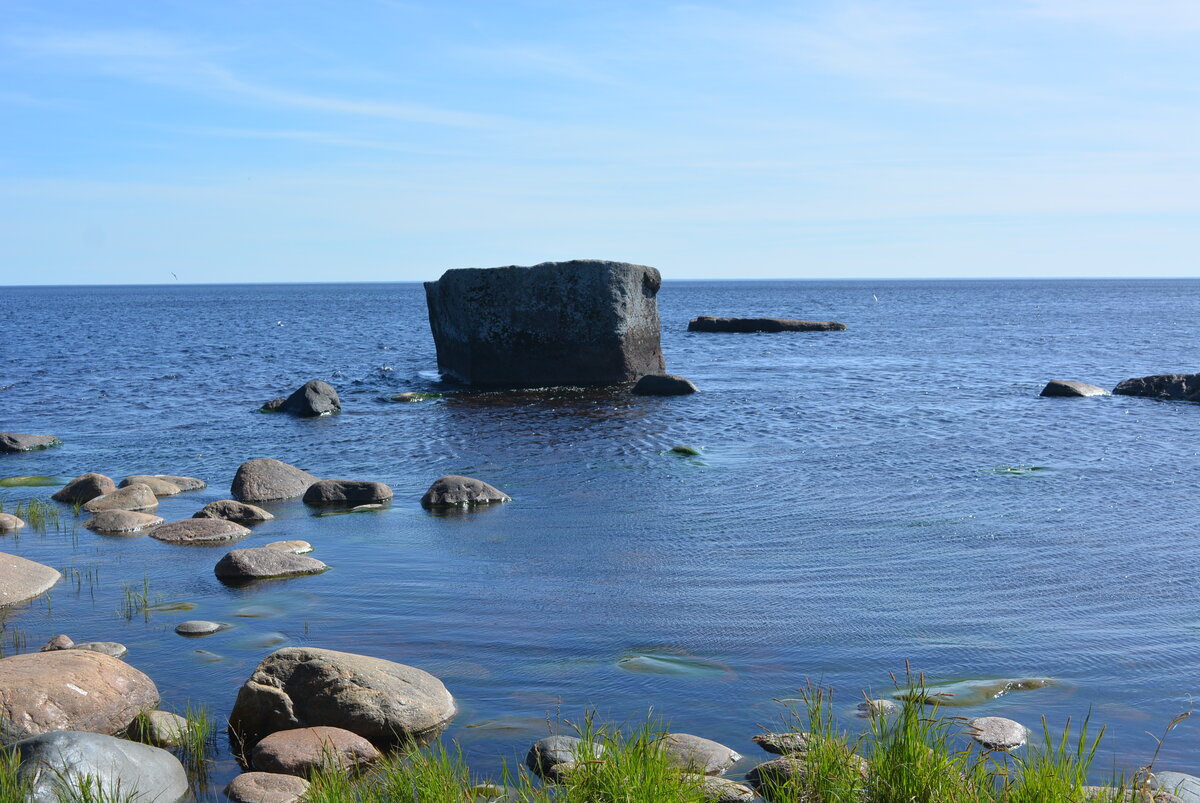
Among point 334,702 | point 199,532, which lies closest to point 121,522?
point 199,532

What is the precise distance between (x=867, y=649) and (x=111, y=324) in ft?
284

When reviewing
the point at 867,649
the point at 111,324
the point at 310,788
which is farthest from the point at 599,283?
the point at 111,324

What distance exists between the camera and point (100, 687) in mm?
7109

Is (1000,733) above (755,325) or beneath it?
beneath

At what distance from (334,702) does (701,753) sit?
251 cm

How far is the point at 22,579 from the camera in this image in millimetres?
10461

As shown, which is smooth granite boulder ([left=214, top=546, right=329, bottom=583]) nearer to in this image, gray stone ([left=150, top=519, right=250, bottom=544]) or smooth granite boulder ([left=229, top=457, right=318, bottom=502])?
gray stone ([left=150, top=519, right=250, bottom=544])

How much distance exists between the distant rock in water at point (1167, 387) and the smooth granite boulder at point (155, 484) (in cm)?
2352

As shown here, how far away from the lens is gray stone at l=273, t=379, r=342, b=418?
25.5 metres

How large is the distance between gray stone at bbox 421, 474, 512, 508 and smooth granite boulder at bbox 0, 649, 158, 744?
7424mm

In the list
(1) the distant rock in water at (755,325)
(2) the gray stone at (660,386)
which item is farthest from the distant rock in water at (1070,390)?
(1) the distant rock in water at (755,325)

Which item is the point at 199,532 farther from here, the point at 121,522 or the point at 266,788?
the point at 266,788

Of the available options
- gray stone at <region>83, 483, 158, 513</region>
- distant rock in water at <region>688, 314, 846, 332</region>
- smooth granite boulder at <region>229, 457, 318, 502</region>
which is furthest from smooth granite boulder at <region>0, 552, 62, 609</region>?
distant rock in water at <region>688, 314, 846, 332</region>

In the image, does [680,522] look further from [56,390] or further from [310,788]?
[56,390]
